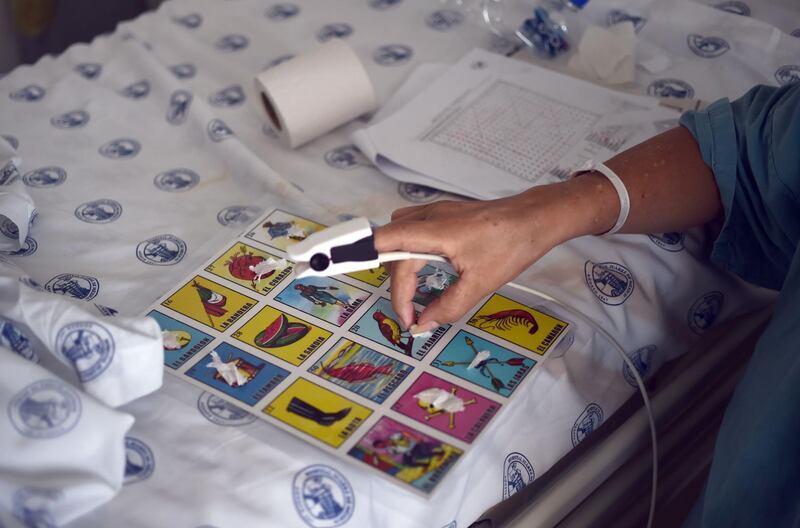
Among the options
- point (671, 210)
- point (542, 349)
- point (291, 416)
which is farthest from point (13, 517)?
point (671, 210)

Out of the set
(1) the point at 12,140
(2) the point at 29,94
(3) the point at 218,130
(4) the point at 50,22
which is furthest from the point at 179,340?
(4) the point at 50,22

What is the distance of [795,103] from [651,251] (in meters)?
0.20

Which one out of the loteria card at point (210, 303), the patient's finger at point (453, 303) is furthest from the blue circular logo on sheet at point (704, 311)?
the loteria card at point (210, 303)

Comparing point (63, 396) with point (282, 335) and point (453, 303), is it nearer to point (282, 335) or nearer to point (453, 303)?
point (282, 335)

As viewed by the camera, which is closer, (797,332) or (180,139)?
(797,332)

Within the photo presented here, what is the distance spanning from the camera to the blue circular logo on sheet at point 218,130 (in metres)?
1.05

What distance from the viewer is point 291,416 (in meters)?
0.70

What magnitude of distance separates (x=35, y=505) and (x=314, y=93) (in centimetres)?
62

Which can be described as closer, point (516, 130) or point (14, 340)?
point (14, 340)

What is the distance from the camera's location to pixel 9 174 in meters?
0.93

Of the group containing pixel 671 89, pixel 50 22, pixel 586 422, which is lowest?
pixel 50 22

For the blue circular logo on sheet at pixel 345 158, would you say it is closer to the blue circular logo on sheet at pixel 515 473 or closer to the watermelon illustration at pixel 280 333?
the watermelon illustration at pixel 280 333

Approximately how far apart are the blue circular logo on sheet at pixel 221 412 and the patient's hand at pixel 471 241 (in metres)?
0.17

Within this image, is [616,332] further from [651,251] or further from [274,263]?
[274,263]
